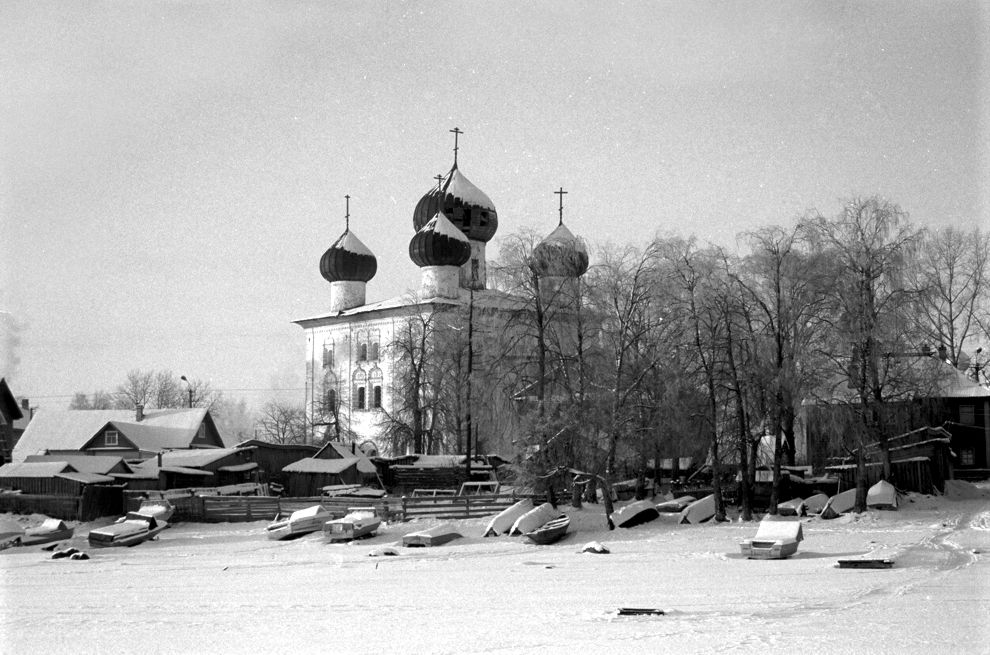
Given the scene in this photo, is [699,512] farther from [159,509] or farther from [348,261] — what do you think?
[348,261]

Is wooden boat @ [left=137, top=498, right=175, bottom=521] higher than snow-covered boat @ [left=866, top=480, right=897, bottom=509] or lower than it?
lower

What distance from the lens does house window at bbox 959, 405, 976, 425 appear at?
149ft

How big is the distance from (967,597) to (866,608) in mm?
1650

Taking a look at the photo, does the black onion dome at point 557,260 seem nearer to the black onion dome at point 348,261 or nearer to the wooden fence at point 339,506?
the wooden fence at point 339,506

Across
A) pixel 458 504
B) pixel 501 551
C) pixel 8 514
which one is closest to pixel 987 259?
pixel 458 504

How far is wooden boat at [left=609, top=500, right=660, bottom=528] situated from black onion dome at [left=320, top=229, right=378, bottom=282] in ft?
138

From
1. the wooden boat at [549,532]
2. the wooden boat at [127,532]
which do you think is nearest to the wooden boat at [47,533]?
the wooden boat at [127,532]

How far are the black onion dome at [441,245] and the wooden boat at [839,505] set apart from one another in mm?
36344

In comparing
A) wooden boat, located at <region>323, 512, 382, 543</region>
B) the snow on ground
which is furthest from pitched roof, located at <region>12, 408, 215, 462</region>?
wooden boat, located at <region>323, 512, 382, 543</region>

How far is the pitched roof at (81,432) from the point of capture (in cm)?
5519

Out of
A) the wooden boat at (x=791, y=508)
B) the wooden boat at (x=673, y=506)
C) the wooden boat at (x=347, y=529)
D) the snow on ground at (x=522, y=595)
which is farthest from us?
the wooden boat at (x=673, y=506)

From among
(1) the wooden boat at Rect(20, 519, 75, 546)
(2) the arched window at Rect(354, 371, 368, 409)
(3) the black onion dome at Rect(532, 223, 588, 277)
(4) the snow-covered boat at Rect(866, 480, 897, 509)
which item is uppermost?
(3) the black onion dome at Rect(532, 223, 588, 277)

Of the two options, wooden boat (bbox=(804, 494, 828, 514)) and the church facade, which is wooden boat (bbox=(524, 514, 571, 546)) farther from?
the church facade

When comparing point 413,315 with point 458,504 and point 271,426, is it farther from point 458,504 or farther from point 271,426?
point 271,426
